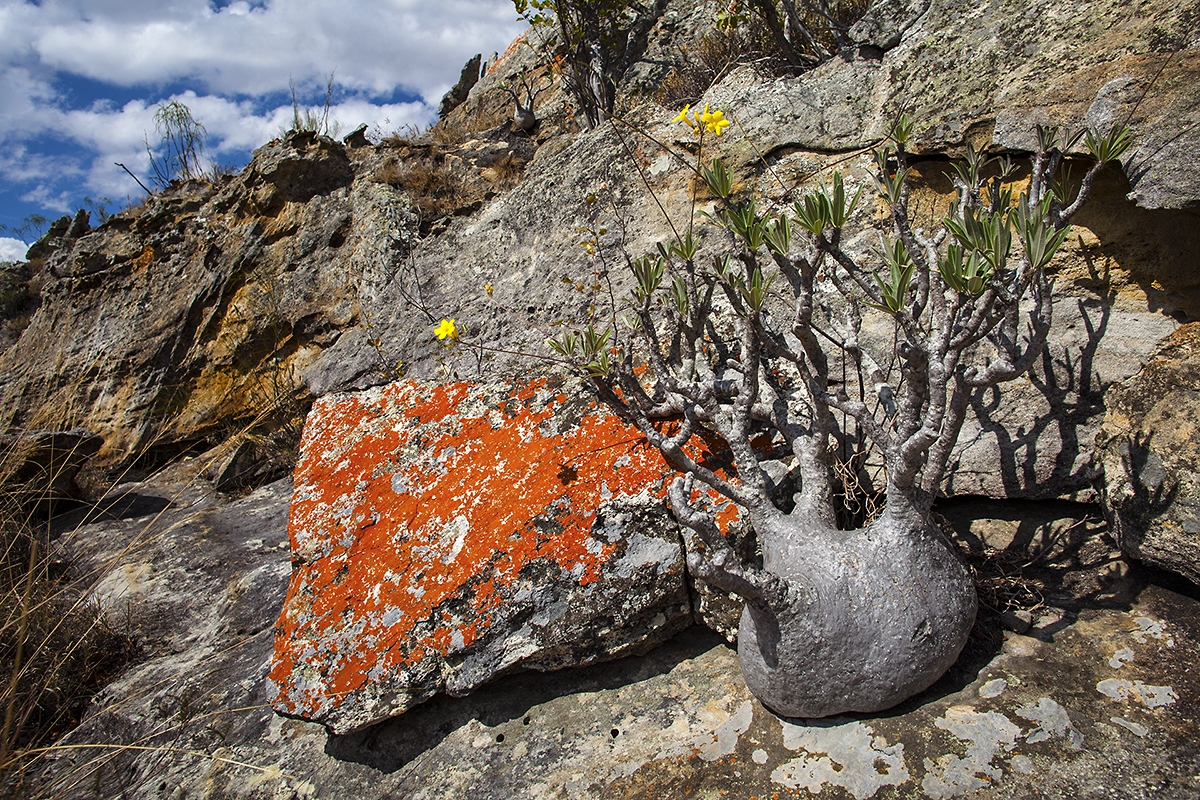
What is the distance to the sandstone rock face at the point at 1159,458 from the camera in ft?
6.62

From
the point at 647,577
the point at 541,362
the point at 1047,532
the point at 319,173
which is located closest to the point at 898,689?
the point at 647,577

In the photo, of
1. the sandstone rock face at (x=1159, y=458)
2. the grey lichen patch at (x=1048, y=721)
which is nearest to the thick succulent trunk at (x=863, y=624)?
the grey lichen patch at (x=1048, y=721)

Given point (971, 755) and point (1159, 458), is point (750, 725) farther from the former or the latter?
point (1159, 458)

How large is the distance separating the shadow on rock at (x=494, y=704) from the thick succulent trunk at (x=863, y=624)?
0.45 metres

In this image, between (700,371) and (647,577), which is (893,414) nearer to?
(700,371)

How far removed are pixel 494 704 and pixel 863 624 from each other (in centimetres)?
136

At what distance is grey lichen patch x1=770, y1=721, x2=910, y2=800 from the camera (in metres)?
1.76

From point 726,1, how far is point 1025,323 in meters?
3.20

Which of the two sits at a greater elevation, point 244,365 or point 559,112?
A: point 559,112

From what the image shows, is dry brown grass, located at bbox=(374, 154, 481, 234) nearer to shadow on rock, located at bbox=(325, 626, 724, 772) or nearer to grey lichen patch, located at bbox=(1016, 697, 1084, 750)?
shadow on rock, located at bbox=(325, 626, 724, 772)

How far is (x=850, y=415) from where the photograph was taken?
7.47 ft

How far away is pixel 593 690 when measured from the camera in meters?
2.37

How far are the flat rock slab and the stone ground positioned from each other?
21 cm

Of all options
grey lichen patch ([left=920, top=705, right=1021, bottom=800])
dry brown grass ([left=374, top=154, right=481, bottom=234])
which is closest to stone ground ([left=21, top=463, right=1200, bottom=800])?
grey lichen patch ([left=920, top=705, right=1021, bottom=800])
